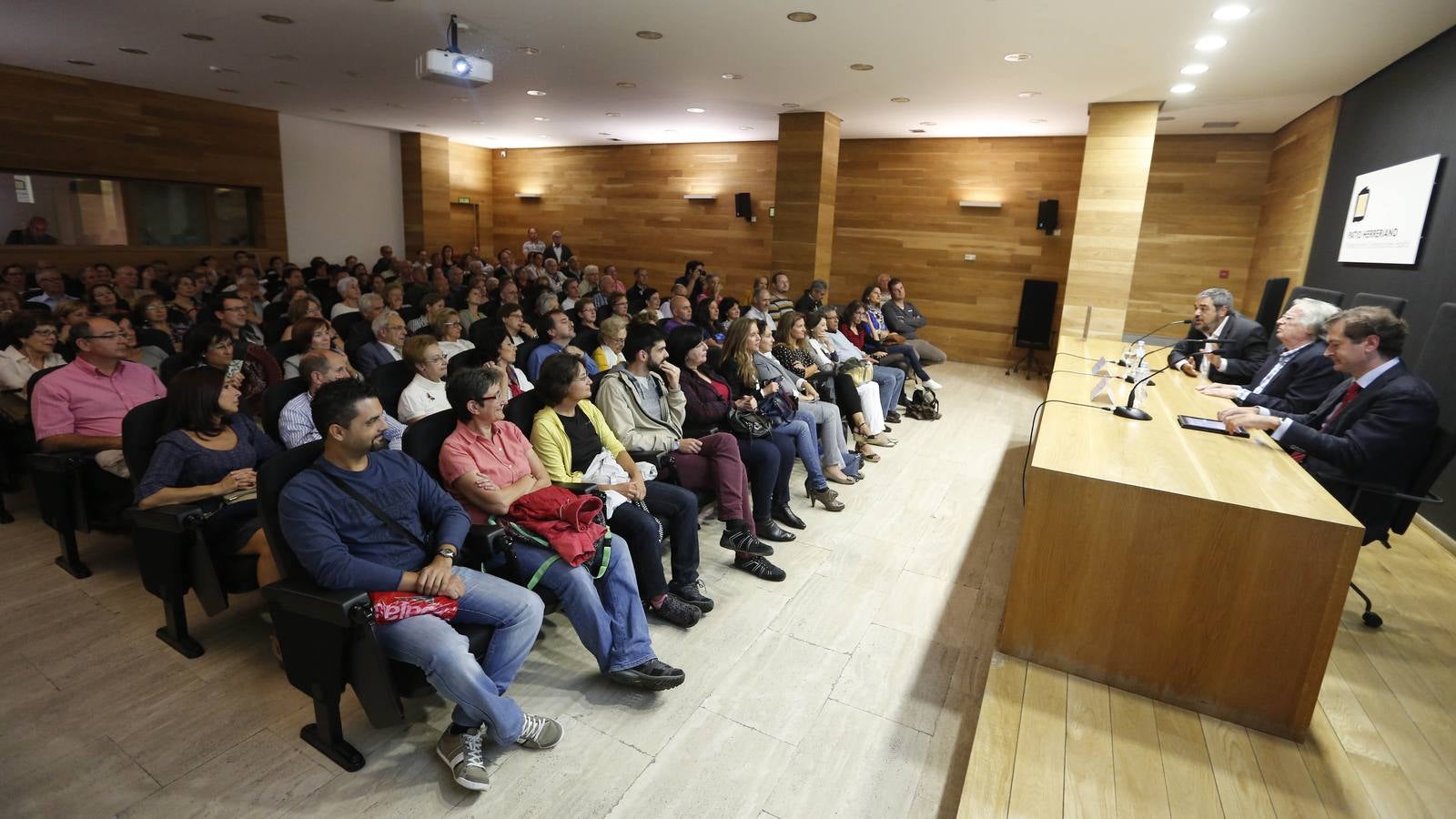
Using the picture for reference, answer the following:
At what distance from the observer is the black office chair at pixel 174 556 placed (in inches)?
98.7

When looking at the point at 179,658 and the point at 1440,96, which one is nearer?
the point at 179,658

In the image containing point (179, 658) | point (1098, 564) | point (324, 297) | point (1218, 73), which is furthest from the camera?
point (324, 297)

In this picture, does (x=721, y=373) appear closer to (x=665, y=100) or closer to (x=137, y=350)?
(x=137, y=350)

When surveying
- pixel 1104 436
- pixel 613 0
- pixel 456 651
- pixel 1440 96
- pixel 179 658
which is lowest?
pixel 179 658

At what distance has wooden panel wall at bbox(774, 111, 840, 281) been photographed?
8.72 meters

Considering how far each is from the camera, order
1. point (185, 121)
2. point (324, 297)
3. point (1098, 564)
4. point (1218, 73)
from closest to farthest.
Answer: point (1098, 564) → point (1218, 73) → point (324, 297) → point (185, 121)

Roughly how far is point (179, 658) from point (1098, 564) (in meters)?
3.42

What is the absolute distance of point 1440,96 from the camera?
4.76m

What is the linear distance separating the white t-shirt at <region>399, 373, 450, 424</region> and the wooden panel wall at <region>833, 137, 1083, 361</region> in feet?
28.3

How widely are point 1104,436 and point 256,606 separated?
376 centimetres

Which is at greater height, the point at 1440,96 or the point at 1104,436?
the point at 1440,96

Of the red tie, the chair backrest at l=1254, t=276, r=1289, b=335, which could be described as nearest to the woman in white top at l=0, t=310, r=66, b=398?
the red tie

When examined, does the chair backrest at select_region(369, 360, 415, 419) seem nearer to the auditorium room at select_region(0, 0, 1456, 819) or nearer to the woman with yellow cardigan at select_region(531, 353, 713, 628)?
the auditorium room at select_region(0, 0, 1456, 819)

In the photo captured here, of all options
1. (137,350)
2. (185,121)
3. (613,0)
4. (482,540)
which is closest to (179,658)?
(482,540)
